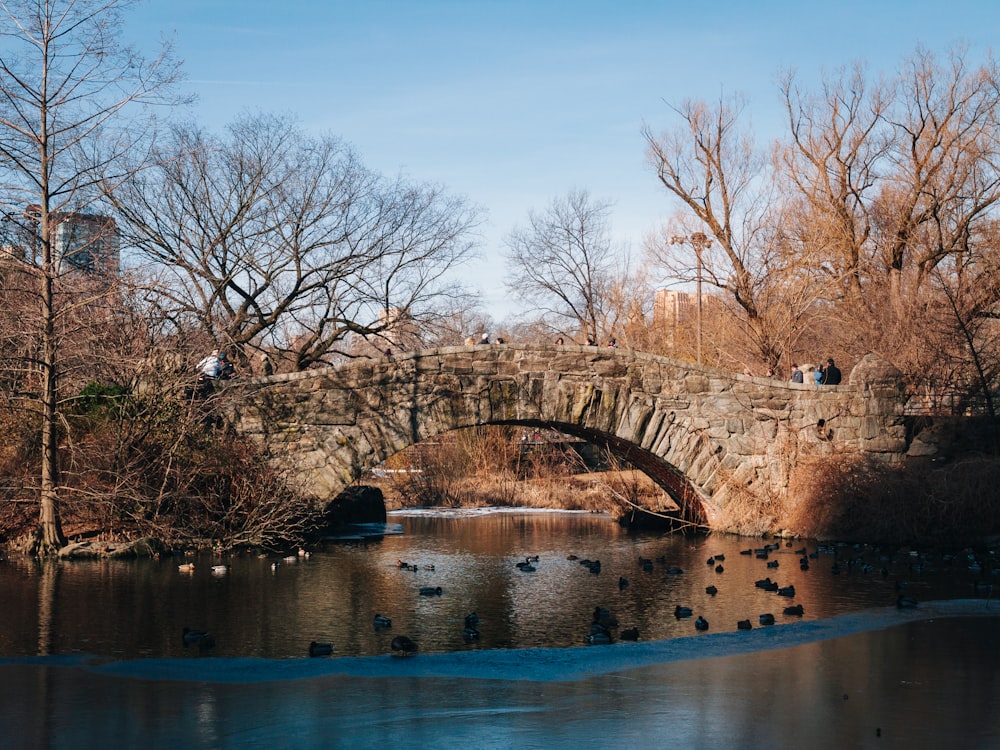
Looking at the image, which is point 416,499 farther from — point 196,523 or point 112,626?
point 112,626

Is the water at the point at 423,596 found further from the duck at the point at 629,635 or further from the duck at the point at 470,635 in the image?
the duck at the point at 629,635

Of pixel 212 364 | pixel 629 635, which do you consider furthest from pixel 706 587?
pixel 212 364

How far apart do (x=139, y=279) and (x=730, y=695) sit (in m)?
11.2

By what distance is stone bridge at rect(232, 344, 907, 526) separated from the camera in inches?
606

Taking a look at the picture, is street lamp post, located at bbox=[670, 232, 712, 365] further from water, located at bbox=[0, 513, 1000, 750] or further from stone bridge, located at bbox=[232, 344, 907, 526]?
water, located at bbox=[0, 513, 1000, 750]

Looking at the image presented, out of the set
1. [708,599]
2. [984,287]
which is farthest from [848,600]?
[984,287]

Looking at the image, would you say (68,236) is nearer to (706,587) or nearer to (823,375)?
(706,587)

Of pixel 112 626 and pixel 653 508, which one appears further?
pixel 653 508

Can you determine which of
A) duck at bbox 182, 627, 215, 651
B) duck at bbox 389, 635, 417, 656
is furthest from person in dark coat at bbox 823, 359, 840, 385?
duck at bbox 182, 627, 215, 651

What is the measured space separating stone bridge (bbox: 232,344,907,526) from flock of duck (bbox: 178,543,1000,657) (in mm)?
1636

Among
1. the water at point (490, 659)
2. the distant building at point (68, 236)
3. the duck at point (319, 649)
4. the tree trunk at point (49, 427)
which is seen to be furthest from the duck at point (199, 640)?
the distant building at point (68, 236)

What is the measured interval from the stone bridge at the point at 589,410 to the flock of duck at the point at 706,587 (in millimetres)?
1636

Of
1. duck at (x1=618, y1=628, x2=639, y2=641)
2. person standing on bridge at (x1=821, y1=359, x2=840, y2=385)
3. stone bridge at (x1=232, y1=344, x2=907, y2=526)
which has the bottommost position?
duck at (x1=618, y1=628, x2=639, y2=641)

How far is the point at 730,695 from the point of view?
23.3 feet
